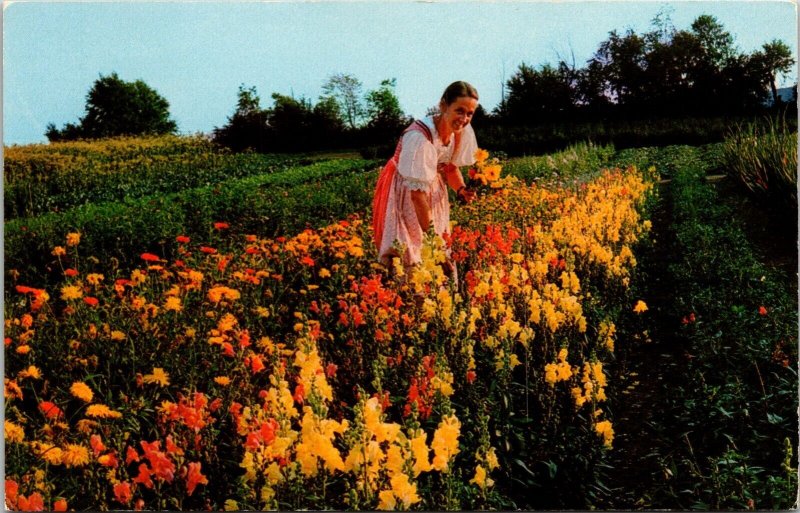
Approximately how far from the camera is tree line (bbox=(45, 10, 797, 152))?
10.1ft

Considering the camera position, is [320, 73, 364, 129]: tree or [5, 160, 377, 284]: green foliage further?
[5, 160, 377, 284]: green foliage

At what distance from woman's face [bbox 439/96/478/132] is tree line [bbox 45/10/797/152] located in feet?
0.92

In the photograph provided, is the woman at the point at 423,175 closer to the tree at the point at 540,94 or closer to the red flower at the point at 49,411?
the tree at the point at 540,94

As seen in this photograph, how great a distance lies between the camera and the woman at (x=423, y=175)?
10.3 feet

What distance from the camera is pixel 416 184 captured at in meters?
3.21

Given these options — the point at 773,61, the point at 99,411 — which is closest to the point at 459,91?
the point at 773,61

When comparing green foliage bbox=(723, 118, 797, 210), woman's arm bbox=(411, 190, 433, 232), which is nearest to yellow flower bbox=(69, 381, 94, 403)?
woman's arm bbox=(411, 190, 433, 232)

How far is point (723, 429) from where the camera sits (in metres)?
2.57

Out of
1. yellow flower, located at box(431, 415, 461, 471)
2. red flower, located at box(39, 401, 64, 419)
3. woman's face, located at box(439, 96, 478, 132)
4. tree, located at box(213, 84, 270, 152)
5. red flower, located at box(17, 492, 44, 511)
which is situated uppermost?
tree, located at box(213, 84, 270, 152)

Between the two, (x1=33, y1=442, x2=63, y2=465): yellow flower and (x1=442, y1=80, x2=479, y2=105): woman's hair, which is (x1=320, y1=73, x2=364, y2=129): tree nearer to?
(x1=442, y1=80, x2=479, y2=105): woman's hair

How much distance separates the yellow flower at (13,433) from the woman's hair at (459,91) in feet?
7.25

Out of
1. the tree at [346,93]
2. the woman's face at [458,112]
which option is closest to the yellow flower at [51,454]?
the tree at [346,93]

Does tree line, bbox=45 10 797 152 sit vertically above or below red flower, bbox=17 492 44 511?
above

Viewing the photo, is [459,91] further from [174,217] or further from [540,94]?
[174,217]
